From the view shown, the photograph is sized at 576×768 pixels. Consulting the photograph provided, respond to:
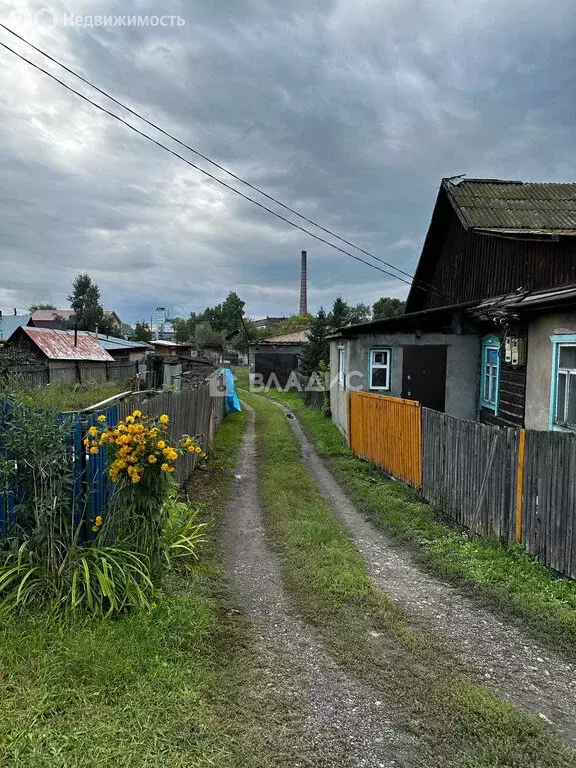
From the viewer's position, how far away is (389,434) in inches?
380

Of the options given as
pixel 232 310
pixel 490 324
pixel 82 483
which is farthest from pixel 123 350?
pixel 232 310

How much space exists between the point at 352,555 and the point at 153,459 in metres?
2.78

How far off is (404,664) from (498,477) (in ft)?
10.0

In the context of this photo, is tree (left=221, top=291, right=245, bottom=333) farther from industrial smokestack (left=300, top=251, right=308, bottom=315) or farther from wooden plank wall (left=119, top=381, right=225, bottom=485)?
wooden plank wall (left=119, top=381, right=225, bottom=485)

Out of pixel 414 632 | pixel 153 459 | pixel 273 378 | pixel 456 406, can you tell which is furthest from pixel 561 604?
pixel 273 378

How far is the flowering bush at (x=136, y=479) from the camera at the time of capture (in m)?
3.88

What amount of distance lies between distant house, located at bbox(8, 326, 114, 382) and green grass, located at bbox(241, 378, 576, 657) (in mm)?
18147

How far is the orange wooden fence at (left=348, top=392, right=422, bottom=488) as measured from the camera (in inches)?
331

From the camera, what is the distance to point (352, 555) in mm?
5492

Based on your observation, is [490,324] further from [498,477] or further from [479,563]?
[479,563]

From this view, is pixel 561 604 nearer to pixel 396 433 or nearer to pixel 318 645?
pixel 318 645

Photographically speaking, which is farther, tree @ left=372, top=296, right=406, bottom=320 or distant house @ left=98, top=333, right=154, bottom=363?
tree @ left=372, top=296, right=406, bottom=320

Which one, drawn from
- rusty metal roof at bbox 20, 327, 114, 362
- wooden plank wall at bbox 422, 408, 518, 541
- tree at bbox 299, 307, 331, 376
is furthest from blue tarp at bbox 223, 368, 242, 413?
wooden plank wall at bbox 422, 408, 518, 541

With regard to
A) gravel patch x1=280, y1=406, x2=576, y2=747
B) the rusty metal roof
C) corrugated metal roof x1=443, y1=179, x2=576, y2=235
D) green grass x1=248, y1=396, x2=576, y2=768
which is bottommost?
gravel patch x1=280, y1=406, x2=576, y2=747
